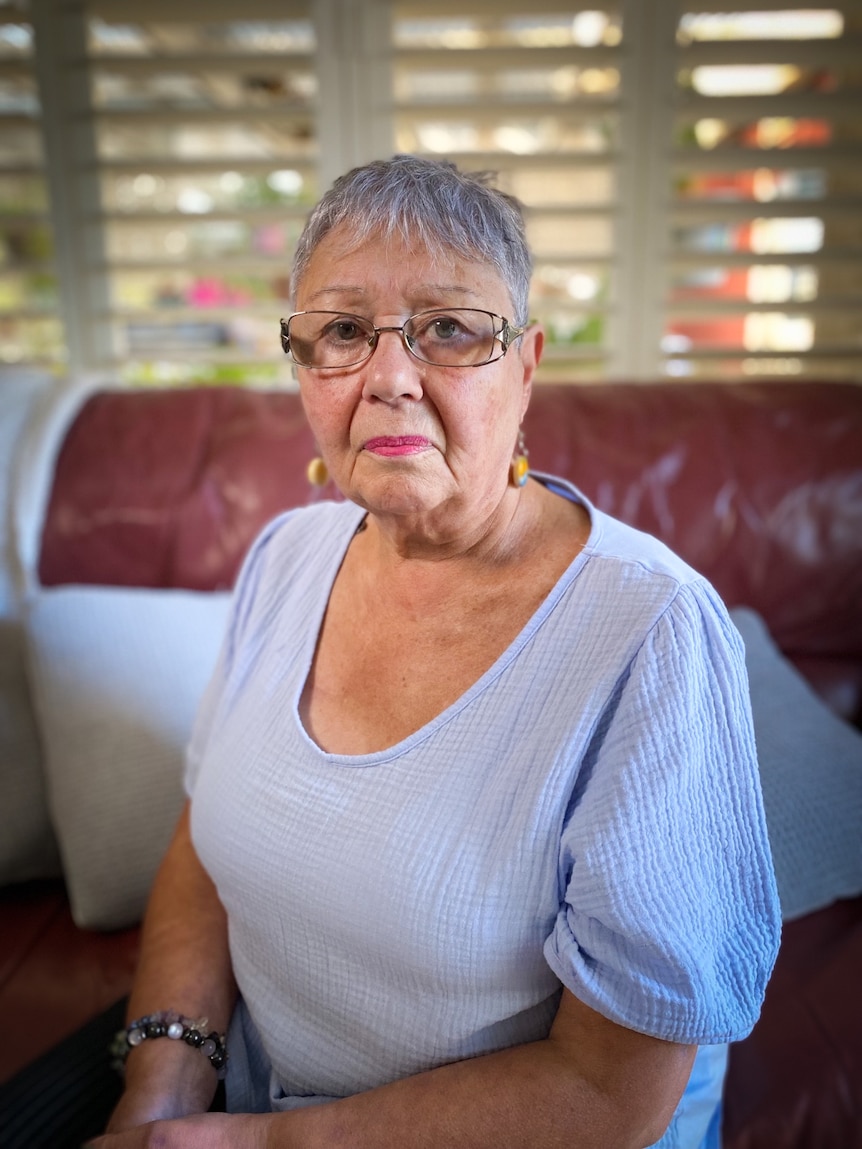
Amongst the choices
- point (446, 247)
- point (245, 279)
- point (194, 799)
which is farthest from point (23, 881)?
point (245, 279)

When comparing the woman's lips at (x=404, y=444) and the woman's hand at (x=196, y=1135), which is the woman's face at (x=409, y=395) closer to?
the woman's lips at (x=404, y=444)

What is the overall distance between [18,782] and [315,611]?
668 millimetres

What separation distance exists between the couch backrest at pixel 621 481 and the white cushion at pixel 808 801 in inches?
12.1

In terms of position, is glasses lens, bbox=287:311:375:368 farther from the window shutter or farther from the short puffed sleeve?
the window shutter

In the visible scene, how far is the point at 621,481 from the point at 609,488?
0.02m

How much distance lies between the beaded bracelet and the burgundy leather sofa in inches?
14.2

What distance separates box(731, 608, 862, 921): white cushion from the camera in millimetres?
1161

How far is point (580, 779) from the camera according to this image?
723 mm

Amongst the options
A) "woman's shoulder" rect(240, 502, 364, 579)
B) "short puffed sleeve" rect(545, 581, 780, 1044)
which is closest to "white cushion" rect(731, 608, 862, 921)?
"short puffed sleeve" rect(545, 581, 780, 1044)

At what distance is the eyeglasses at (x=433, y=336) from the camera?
0.76m

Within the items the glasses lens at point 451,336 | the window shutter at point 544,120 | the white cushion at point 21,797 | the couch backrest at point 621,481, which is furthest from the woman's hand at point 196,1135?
the window shutter at point 544,120

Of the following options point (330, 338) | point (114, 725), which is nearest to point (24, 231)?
point (114, 725)

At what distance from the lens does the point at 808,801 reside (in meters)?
1.18

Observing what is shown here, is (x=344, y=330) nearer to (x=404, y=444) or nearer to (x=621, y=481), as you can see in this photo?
(x=404, y=444)
